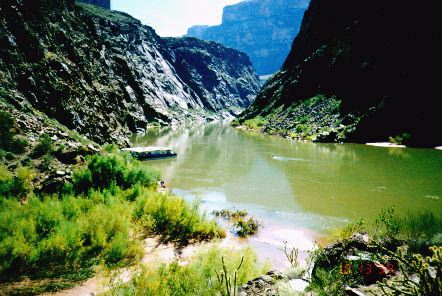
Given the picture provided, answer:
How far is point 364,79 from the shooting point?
2288 inches

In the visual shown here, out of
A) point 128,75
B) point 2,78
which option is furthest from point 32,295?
point 128,75

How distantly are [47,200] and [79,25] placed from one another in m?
45.5

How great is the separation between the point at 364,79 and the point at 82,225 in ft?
191

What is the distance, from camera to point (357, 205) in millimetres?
17797

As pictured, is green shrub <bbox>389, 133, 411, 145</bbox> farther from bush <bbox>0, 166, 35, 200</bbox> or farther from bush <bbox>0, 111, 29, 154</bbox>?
bush <bbox>0, 166, 35, 200</bbox>

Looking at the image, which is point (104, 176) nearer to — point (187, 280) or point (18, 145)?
point (18, 145)

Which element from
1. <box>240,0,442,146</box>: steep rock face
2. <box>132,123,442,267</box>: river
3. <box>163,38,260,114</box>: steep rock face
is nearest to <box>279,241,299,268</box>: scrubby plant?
<box>132,123,442,267</box>: river

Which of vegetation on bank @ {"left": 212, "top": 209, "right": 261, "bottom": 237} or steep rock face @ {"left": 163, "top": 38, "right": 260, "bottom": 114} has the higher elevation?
steep rock face @ {"left": 163, "top": 38, "right": 260, "bottom": 114}

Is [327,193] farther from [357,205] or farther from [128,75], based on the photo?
[128,75]

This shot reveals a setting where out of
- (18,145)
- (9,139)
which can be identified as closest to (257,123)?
(18,145)

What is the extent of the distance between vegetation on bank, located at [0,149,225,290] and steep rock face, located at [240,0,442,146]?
128 feet

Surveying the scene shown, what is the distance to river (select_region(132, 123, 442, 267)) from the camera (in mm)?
15211

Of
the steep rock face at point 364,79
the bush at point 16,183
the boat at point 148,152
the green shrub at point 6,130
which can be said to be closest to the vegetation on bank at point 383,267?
the bush at point 16,183

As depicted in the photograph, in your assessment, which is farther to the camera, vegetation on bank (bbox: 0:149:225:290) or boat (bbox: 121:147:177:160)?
boat (bbox: 121:147:177:160)
